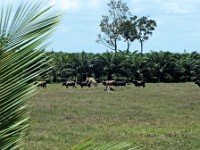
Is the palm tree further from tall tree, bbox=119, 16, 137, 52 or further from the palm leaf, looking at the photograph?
tall tree, bbox=119, 16, 137, 52

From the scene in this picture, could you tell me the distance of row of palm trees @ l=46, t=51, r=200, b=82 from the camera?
143 ft

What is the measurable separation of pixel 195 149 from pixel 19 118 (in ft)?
28.1

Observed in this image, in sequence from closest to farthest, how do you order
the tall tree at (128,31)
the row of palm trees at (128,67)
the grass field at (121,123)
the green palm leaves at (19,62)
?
the green palm leaves at (19,62) → the grass field at (121,123) → the row of palm trees at (128,67) → the tall tree at (128,31)

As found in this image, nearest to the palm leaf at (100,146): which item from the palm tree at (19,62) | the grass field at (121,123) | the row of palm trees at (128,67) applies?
the palm tree at (19,62)

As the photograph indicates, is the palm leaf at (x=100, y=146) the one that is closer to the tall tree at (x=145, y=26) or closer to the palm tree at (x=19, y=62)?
the palm tree at (x=19, y=62)

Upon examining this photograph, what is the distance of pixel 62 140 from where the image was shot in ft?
34.6

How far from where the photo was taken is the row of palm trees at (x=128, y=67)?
43.5m

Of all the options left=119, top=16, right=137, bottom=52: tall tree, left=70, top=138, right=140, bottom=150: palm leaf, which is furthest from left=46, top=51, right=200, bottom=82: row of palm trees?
Result: left=70, top=138, right=140, bottom=150: palm leaf

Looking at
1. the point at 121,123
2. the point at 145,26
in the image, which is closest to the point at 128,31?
the point at 145,26

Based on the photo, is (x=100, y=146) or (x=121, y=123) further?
(x=121, y=123)

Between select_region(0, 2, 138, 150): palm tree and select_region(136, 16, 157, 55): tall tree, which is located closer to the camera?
select_region(0, 2, 138, 150): palm tree

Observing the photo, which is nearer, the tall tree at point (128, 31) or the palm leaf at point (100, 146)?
the palm leaf at point (100, 146)

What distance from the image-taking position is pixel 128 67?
43719 millimetres

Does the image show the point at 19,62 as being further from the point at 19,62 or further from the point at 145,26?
the point at 145,26
